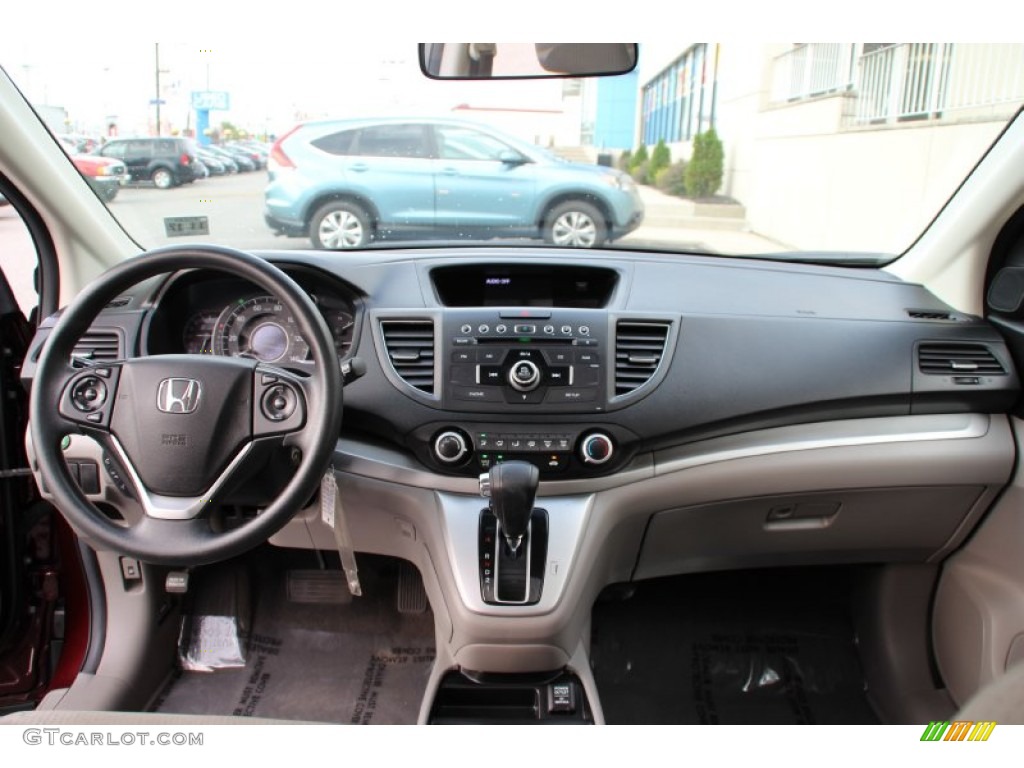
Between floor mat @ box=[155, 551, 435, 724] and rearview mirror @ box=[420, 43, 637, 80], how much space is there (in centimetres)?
160

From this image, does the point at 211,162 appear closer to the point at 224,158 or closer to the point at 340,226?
the point at 224,158

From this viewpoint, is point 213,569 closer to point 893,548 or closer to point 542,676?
point 542,676

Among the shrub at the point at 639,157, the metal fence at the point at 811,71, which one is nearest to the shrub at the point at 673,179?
the shrub at the point at 639,157

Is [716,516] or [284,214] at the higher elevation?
[284,214]

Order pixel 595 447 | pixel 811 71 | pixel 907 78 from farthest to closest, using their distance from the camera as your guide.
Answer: pixel 811 71
pixel 907 78
pixel 595 447

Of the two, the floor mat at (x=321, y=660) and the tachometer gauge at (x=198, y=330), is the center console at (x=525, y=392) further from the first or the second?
the floor mat at (x=321, y=660)

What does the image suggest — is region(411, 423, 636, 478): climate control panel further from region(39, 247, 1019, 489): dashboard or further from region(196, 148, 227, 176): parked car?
region(196, 148, 227, 176): parked car

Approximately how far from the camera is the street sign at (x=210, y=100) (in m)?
2.52

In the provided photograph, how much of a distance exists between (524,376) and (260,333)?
77 cm

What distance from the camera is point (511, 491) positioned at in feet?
5.87

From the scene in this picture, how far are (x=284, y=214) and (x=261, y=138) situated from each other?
452 mm

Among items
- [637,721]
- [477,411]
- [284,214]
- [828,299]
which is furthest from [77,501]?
[828,299]

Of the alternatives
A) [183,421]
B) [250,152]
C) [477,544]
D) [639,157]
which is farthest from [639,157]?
[183,421]

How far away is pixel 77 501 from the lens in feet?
5.29
